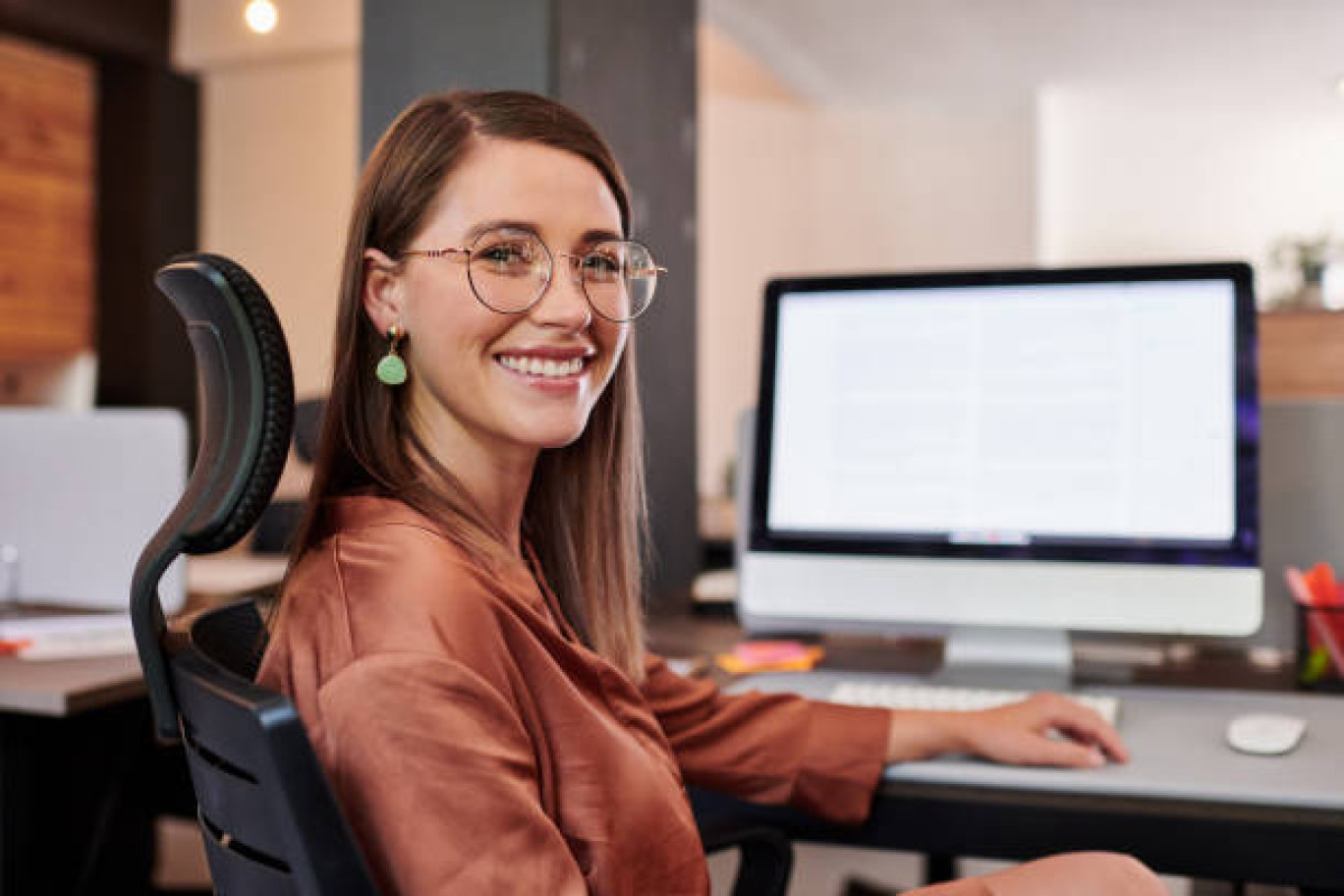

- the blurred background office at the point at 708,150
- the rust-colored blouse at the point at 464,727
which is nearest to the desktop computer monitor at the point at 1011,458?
the blurred background office at the point at 708,150

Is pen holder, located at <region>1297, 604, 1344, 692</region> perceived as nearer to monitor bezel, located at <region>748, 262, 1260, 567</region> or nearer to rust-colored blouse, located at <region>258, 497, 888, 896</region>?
monitor bezel, located at <region>748, 262, 1260, 567</region>

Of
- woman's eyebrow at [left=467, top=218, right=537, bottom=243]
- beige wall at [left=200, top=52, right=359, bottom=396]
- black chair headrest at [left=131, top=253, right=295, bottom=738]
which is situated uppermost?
beige wall at [left=200, top=52, right=359, bottom=396]

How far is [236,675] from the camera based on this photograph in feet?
2.37

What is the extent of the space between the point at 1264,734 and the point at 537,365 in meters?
0.83

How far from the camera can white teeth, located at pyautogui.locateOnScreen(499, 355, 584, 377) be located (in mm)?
955

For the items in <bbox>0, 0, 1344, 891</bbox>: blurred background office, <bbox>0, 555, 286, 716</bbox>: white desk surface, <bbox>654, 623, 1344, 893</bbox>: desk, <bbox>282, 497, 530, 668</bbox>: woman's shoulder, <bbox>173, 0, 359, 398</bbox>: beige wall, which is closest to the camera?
<bbox>282, 497, 530, 668</bbox>: woman's shoulder

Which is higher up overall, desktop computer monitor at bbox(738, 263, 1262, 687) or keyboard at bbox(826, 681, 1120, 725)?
desktop computer monitor at bbox(738, 263, 1262, 687)

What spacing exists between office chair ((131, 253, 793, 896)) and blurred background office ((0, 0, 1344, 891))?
1.34 meters

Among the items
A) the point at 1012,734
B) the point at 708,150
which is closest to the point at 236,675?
the point at 1012,734

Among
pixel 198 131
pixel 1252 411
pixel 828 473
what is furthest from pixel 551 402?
pixel 198 131

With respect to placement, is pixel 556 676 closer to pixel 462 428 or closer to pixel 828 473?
pixel 462 428

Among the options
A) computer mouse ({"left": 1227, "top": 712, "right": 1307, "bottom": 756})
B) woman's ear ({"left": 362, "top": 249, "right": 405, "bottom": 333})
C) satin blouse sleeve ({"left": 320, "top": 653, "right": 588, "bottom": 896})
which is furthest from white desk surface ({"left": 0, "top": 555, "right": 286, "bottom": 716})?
computer mouse ({"left": 1227, "top": 712, "right": 1307, "bottom": 756})

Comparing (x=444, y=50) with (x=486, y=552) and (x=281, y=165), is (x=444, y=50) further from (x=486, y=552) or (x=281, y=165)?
(x=281, y=165)

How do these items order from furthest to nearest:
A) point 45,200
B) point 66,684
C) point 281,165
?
point 281,165 → point 45,200 → point 66,684
